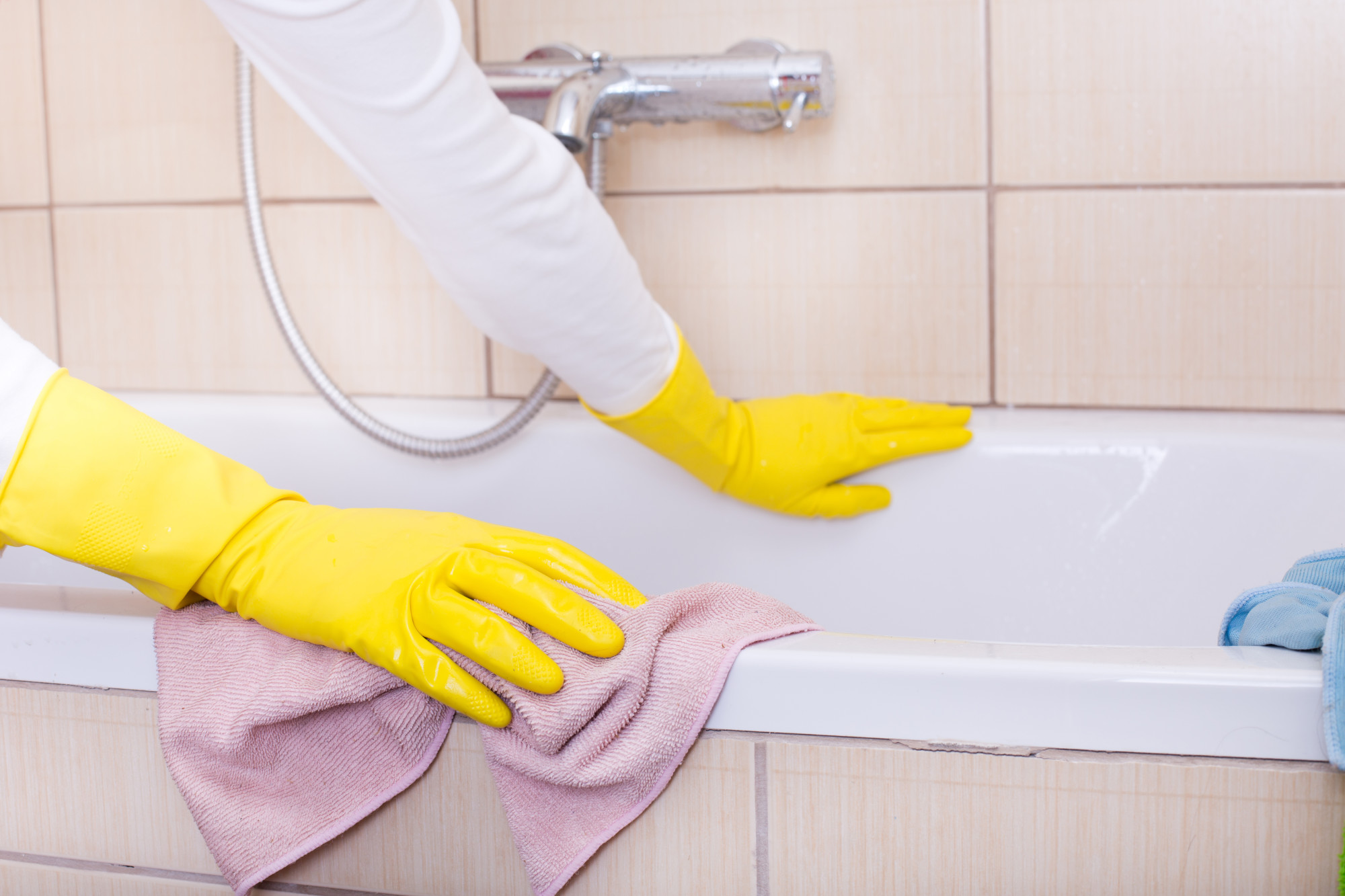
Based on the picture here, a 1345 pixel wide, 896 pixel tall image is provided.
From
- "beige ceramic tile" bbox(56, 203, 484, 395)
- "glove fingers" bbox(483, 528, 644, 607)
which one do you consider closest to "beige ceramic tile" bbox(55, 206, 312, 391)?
"beige ceramic tile" bbox(56, 203, 484, 395)

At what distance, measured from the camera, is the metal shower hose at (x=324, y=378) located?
3.36ft

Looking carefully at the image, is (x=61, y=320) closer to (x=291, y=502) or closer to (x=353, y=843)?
(x=291, y=502)

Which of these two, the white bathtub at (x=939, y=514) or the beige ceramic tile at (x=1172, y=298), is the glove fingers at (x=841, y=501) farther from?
the beige ceramic tile at (x=1172, y=298)

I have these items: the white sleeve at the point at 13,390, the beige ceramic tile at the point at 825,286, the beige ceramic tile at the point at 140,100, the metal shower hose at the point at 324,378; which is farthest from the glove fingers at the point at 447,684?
the beige ceramic tile at the point at 140,100

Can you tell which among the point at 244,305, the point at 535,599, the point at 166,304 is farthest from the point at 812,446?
the point at 166,304

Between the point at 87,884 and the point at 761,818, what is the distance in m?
0.41

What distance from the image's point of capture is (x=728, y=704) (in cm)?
52

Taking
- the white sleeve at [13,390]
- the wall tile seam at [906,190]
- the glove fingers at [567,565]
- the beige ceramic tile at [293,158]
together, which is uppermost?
the beige ceramic tile at [293,158]

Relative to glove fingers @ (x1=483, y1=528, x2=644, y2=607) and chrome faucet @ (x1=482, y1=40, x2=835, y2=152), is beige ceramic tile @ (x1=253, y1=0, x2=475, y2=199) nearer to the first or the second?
chrome faucet @ (x1=482, y1=40, x2=835, y2=152)

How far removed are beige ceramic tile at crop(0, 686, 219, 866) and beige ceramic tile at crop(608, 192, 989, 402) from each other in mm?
711

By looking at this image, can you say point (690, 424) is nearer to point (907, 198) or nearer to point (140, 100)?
point (907, 198)

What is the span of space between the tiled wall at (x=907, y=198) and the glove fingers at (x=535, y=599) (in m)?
0.63

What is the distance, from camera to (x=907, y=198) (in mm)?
1070

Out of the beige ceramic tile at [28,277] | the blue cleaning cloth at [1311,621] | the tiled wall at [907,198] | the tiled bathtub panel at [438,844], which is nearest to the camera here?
the blue cleaning cloth at [1311,621]
